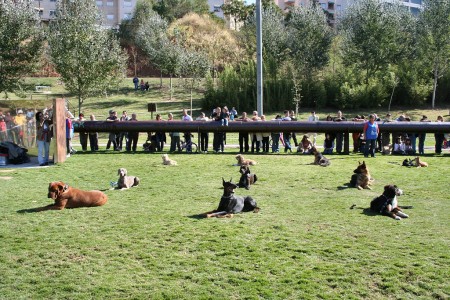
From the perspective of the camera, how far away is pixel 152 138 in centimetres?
2386

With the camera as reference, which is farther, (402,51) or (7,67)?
(402,51)

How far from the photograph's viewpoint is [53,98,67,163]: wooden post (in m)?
19.2

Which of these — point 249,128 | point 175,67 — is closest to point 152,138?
point 249,128

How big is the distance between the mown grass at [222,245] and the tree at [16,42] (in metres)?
26.3

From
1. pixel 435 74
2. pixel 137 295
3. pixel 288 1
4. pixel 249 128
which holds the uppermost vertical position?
pixel 288 1

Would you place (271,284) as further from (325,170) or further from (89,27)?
(89,27)

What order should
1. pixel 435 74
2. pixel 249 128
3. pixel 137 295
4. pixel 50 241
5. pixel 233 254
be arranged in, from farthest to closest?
pixel 435 74 → pixel 249 128 → pixel 50 241 → pixel 233 254 → pixel 137 295

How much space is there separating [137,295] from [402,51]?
176ft

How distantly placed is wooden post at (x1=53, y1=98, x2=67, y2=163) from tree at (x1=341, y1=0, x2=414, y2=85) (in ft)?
129

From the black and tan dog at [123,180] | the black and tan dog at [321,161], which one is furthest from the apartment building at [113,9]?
the black and tan dog at [123,180]

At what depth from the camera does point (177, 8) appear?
86625 millimetres

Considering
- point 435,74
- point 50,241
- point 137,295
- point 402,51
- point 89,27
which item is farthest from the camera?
point 402,51

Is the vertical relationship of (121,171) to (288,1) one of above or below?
below

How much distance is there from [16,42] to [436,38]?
1446 inches
